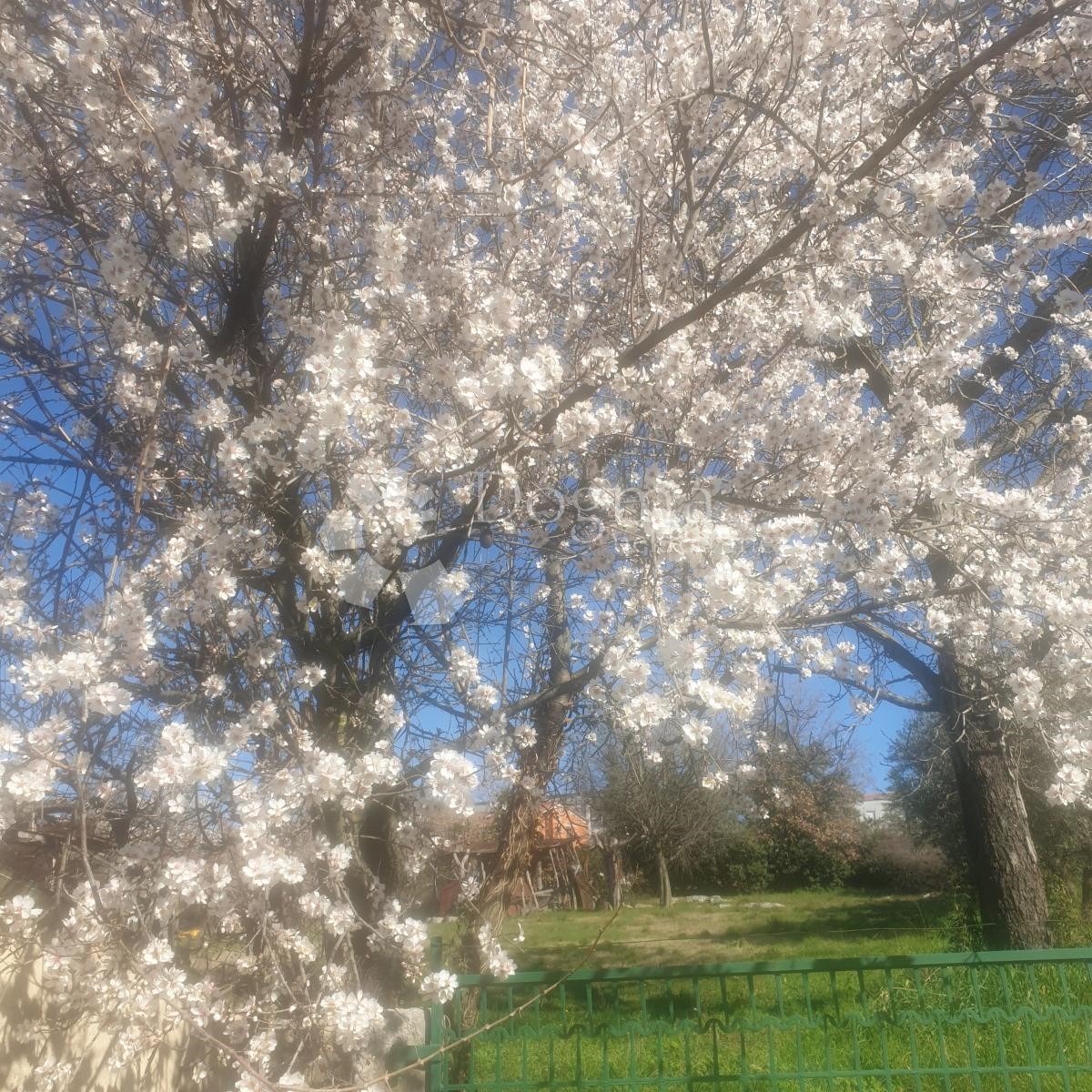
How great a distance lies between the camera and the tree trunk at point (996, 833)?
5340 mm

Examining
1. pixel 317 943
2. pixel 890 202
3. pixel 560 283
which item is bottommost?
pixel 317 943

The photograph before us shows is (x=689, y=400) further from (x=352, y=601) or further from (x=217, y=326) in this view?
(x=217, y=326)

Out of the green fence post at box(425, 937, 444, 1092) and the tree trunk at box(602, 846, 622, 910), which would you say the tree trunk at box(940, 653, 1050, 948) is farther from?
the tree trunk at box(602, 846, 622, 910)

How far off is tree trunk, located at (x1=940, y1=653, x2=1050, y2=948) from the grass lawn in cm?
119

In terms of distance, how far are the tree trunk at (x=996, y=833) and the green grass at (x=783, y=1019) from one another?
1.35 feet

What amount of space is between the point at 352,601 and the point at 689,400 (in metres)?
1.66

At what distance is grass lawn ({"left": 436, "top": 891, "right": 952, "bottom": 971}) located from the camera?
765 cm

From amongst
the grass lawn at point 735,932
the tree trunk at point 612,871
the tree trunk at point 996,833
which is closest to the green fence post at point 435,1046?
the grass lawn at point 735,932

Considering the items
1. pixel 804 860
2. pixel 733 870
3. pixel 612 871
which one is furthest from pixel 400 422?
pixel 804 860

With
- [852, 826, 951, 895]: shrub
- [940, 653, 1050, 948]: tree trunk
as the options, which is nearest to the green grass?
[940, 653, 1050, 948]: tree trunk

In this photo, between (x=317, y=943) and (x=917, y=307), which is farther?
(x=917, y=307)

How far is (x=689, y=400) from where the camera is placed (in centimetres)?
329

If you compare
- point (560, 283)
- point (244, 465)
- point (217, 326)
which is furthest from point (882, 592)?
point (217, 326)

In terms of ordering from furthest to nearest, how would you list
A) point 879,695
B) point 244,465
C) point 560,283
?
1. point 879,695
2. point 560,283
3. point 244,465
